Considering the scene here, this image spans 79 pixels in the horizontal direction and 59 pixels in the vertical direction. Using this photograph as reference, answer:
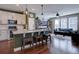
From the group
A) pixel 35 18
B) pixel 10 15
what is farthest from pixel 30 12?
pixel 10 15

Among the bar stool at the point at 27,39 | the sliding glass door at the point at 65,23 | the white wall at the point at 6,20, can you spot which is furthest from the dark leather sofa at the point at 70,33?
the white wall at the point at 6,20

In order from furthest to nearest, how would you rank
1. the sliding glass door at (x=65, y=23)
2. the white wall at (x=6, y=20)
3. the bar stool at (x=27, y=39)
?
the white wall at (x=6, y=20)
the sliding glass door at (x=65, y=23)
the bar stool at (x=27, y=39)

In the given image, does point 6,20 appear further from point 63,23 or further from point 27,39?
point 63,23

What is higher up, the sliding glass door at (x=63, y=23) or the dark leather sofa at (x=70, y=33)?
the sliding glass door at (x=63, y=23)

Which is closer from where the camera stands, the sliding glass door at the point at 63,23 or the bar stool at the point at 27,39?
the bar stool at the point at 27,39

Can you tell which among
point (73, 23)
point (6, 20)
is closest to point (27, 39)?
point (6, 20)

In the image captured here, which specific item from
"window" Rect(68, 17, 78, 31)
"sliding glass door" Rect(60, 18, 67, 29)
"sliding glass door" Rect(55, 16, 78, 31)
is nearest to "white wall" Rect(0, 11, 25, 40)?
"sliding glass door" Rect(55, 16, 78, 31)

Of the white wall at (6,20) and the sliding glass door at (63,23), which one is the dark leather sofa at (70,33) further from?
the white wall at (6,20)

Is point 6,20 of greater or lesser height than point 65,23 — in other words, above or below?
above

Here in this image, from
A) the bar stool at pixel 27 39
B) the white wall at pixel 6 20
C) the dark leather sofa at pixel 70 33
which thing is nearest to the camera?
the bar stool at pixel 27 39

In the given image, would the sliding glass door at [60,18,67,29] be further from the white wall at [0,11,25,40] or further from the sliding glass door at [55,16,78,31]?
the white wall at [0,11,25,40]
